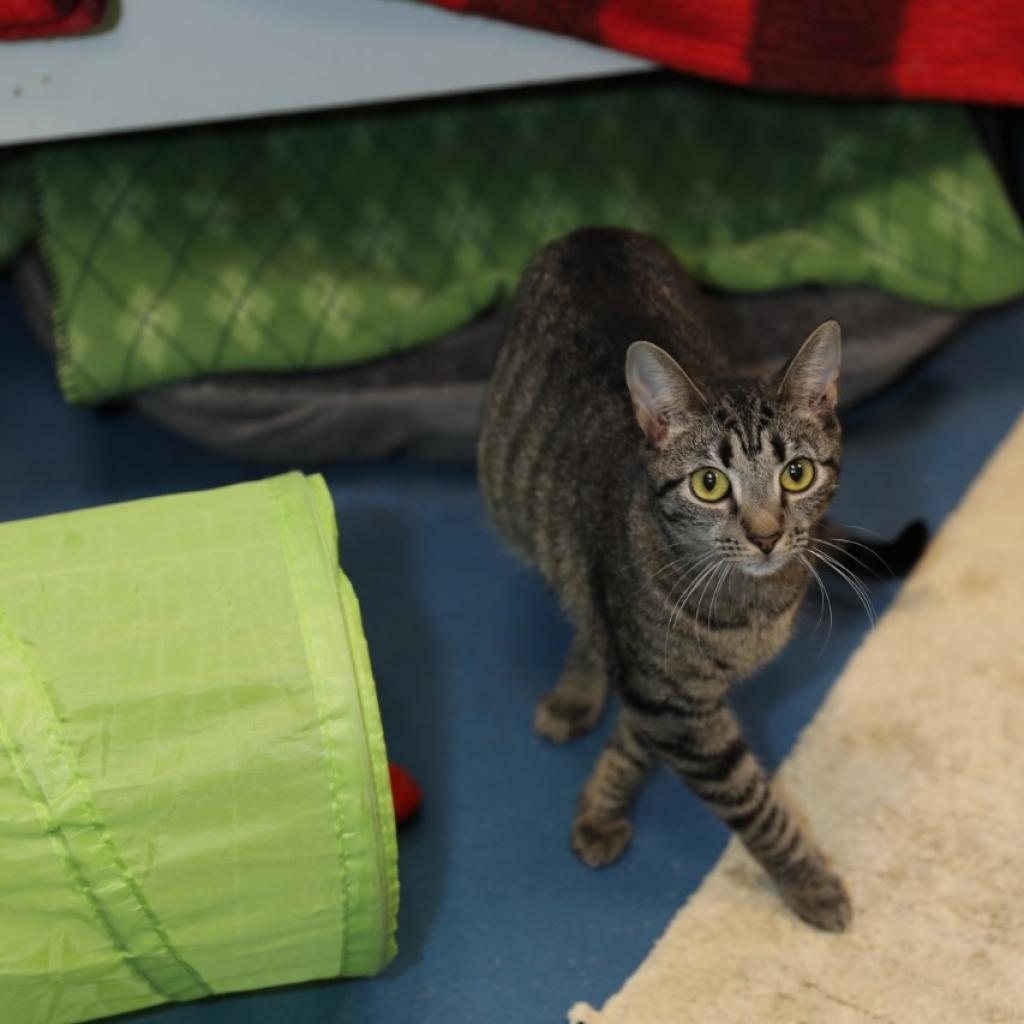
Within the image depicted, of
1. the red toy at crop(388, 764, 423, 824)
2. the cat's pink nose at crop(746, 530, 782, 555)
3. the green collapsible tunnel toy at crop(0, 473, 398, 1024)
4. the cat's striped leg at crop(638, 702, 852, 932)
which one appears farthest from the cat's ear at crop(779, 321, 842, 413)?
the red toy at crop(388, 764, 423, 824)

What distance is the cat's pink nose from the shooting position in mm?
1101

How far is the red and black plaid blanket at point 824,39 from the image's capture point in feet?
5.12

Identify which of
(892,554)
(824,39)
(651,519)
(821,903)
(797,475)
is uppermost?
(824,39)

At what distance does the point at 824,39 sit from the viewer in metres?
1.63

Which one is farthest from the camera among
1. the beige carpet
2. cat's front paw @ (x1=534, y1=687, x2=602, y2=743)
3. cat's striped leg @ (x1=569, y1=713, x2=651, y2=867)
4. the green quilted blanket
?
the green quilted blanket

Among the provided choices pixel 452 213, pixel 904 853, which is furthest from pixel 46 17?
pixel 904 853

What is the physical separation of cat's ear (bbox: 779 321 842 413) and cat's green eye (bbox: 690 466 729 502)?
94 millimetres

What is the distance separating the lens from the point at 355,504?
5.93 feet

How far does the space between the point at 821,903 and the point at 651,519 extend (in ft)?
1.38

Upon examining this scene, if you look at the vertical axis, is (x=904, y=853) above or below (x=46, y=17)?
below

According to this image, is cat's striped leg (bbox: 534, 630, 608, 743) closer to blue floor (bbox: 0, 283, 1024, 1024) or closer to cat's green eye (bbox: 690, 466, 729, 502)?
blue floor (bbox: 0, 283, 1024, 1024)

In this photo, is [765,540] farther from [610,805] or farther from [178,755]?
[178,755]

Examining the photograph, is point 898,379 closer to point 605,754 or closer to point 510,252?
point 510,252

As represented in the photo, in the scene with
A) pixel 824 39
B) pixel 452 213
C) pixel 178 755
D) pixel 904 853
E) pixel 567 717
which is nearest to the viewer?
pixel 178 755
